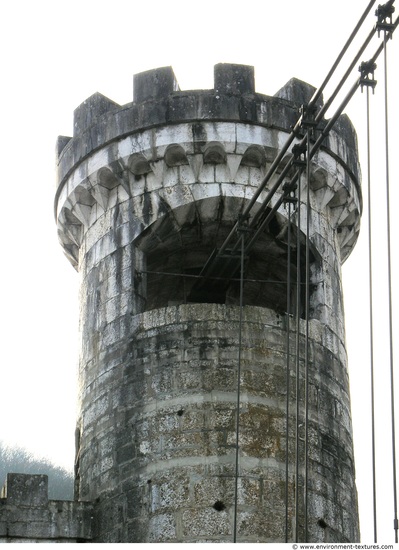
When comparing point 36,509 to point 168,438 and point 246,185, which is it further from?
point 246,185

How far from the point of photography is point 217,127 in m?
17.7

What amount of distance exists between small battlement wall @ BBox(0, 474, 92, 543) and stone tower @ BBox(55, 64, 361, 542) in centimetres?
17

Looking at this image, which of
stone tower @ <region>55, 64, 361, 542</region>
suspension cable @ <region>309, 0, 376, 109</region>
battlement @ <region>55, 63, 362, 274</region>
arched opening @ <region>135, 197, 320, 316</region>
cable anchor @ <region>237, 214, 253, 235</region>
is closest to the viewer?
suspension cable @ <region>309, 0, 376, 109</region>

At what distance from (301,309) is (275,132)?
1856 millimetres

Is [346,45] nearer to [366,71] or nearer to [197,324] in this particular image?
[366,71]

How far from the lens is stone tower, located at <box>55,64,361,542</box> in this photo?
633 inches

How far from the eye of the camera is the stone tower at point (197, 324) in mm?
16078

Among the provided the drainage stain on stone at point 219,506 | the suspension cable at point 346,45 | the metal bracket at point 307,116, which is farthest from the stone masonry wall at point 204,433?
the suspension cable at point 346,45

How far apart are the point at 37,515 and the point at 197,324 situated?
2293mm

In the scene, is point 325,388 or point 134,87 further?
point 134,87

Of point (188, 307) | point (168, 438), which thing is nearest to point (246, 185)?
point (188, 307)

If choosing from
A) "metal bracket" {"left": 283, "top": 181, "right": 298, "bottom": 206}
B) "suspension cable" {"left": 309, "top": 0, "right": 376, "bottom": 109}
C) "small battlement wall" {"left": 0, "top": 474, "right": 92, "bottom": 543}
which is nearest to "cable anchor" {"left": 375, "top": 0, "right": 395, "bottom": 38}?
"suspension cable" {"left": 309, "top": 0, "right": 376, "bottom": 109}

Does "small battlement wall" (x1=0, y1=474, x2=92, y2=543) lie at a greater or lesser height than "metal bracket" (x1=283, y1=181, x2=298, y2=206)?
lesser

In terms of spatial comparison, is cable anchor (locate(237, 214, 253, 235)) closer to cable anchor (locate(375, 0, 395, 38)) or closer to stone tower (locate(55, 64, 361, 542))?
stone tower (locate(55, 64, 361, 542))
